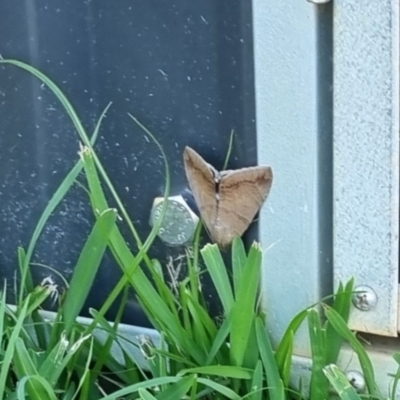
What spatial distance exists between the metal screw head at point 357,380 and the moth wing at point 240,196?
21 cm

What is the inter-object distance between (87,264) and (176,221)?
5.2 inches

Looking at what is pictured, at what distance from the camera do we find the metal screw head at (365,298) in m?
0.98

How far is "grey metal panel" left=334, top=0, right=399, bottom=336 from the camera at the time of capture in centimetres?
91

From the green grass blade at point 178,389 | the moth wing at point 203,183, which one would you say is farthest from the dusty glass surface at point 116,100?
the green grass blade at point 178,389

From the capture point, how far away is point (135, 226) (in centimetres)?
112

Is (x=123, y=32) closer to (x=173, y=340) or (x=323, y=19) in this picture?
(x=323, y=19)

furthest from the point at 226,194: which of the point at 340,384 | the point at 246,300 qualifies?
the point at 340,384

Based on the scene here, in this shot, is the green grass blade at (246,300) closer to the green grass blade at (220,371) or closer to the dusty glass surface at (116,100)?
the green grass blade at (220,371)

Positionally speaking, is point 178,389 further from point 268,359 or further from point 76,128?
point 76,128

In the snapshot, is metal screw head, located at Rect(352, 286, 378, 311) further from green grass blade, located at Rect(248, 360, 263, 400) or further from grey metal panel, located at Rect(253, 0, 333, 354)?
green grass blade, located at Rect(248, 360, 263, 400)

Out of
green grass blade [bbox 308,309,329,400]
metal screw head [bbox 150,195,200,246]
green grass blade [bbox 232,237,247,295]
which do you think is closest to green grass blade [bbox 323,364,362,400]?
green grass blade [bbox 308,309,329,400]

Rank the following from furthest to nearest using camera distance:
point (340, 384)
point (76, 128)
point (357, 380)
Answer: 1. point (76, 128)
2. point (357, 380)
3. point (340, 384)

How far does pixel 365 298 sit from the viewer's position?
0.98 meters

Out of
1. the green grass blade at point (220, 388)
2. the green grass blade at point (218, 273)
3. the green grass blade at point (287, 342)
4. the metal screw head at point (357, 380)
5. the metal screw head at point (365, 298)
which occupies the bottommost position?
the metal screw head at point (357, 380)
